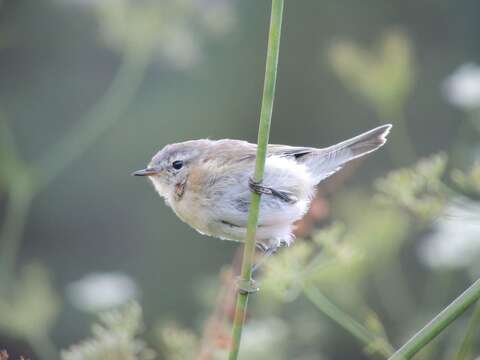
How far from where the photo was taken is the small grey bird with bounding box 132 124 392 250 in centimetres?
340

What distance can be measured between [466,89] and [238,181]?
1.06 metres

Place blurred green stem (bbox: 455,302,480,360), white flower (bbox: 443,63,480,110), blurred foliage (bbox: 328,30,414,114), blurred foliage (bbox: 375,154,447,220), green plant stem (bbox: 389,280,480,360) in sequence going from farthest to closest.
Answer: blurred foliage (bbox: 328,30,414,114), white flower (bbox: 443,63,480,110), blurred foliage (bbox: 375,154,447,220), blurred green stem (bbox: 455,302,480,360), green plant stem (bbox: 389,280,480,360)

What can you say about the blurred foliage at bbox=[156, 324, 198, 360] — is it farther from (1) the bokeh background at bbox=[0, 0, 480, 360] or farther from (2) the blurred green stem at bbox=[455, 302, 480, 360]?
(1) the bokeh background at bbox=[0, 0, 480, 360]

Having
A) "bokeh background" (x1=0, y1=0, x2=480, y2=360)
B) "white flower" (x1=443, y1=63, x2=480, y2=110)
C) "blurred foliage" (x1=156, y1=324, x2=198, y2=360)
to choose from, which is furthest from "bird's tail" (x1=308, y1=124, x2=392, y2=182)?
"bokeh background" (x1=0, y1=0, x2=480, y2=360)

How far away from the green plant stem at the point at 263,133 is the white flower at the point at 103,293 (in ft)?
4.18

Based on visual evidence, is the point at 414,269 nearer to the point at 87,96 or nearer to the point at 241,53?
the point at 241,53

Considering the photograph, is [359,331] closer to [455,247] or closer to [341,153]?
[455,247]

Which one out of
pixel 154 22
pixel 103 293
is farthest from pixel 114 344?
pixel 154 22

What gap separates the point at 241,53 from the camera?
8078mm

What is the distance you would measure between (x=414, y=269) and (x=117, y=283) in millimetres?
4399

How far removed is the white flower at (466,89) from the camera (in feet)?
11.0

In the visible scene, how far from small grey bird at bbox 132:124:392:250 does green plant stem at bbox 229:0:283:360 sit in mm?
1011

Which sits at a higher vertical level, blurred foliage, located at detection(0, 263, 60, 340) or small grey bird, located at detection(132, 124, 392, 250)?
small grey bird, located at detection(132, 124, 392, 250)

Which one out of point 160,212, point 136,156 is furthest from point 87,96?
point 160,212
